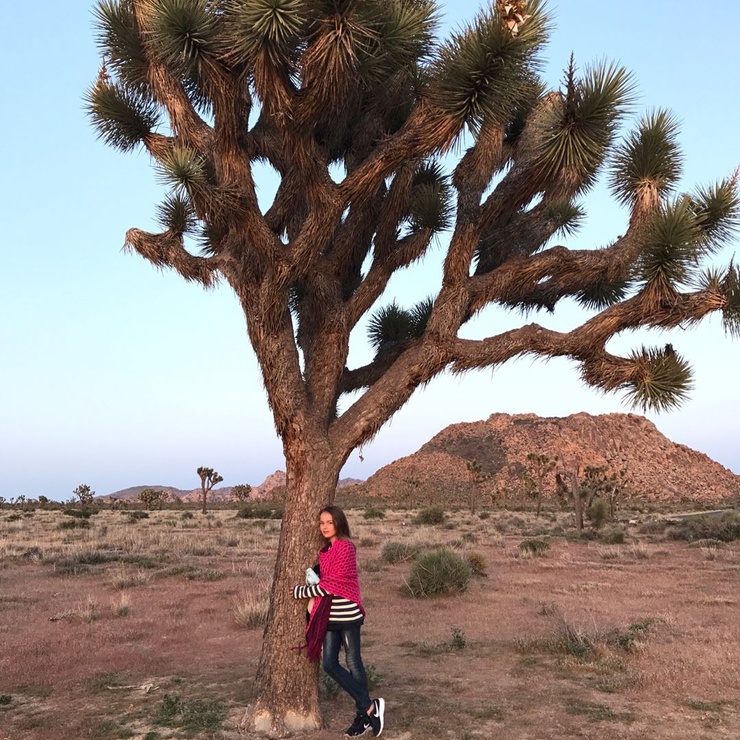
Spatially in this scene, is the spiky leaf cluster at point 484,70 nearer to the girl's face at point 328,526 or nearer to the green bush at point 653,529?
the girl's face at point 328,526

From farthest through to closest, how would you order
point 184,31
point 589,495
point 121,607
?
point 589,495
point 121,607
point 184,31

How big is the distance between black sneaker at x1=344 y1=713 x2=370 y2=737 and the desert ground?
200 mm

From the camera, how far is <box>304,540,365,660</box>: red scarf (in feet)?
17.1

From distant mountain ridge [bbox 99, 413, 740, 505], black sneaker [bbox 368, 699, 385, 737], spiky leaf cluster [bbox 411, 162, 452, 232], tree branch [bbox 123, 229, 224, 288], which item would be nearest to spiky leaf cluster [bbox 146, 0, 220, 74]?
tree branch [bbox 123, 229, 224, 288]

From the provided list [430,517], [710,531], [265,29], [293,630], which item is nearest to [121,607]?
[293,630]

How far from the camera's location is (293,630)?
5.49 metres

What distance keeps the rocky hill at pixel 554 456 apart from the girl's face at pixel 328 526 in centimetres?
6463

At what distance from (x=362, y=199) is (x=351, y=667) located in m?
3.97

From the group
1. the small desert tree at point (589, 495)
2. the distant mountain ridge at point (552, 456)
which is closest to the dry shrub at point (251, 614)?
the small desert tree at point (589, 495)

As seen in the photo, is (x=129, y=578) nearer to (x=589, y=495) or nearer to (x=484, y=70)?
(x=484, y=70)

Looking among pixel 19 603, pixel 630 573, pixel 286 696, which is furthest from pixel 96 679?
pixel 630 573

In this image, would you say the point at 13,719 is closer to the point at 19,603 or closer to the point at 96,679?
the point at 96,679

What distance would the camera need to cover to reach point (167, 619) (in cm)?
1073

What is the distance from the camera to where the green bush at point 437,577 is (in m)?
12.6
